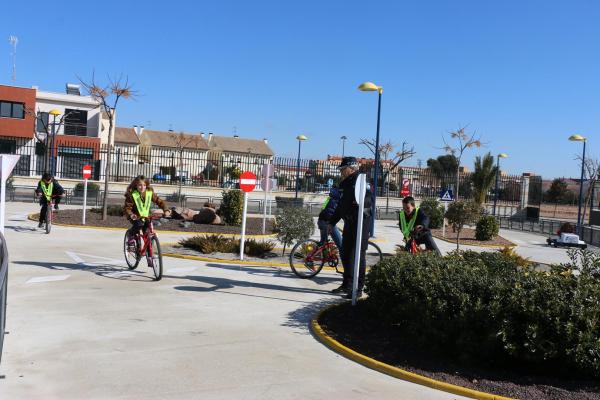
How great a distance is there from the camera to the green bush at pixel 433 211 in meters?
25.7

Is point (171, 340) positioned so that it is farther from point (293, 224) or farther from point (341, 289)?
point (293, 224)

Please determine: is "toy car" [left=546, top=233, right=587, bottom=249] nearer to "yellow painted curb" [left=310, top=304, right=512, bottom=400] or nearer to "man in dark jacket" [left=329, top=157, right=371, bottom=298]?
"man in dark jacket" [left=329, top=157, right=371, bottom=298]

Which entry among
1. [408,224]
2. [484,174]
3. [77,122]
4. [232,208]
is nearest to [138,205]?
[408,224]

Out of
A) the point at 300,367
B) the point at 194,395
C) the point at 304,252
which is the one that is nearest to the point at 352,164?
the point at 304,252

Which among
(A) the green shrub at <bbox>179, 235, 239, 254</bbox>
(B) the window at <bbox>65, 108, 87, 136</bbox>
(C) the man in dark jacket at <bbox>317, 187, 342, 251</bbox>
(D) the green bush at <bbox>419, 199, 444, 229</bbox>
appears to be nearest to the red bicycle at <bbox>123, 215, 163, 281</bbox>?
(C) the man in dark jacket at <bbox>317, 187, 342, 251</bbox>

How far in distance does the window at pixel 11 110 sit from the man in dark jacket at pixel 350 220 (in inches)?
1917

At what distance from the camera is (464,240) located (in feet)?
76.5

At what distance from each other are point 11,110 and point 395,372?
2078 inches

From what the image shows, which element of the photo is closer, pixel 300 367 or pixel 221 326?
pixel 300 367

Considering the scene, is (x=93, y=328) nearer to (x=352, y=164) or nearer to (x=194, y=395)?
(x=194, y=395)

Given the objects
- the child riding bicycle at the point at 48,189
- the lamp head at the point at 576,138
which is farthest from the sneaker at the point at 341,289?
the lamp head at the point at 576,138

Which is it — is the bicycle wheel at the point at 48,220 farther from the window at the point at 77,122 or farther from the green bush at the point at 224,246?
the window at the point at 77,122

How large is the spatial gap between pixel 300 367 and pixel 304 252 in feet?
16.9

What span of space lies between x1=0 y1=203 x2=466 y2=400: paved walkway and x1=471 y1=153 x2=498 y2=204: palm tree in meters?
33.1
